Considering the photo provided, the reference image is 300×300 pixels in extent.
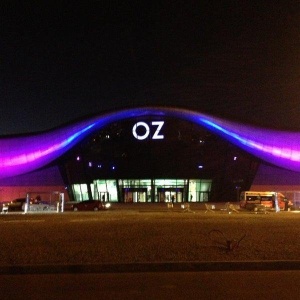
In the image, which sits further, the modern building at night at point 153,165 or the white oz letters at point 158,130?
the white oz letters at point 158,130

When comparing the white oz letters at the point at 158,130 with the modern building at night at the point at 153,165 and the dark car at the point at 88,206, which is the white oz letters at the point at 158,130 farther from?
the dark car at the point at 88,206

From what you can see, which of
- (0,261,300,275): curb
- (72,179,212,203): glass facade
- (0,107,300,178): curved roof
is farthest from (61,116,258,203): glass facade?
(0,261,300,275): curb

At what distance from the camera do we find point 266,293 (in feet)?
32.0

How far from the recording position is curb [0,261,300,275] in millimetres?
12836

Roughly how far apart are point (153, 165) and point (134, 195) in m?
4.69

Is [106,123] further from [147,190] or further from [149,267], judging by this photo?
[149,267]

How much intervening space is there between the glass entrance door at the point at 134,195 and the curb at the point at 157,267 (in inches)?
2226

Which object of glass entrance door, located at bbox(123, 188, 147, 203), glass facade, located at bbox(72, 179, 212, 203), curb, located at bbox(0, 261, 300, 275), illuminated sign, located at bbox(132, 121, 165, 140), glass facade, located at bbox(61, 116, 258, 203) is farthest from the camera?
glass entrance door, located at bbox(123, 188, 147, 203)

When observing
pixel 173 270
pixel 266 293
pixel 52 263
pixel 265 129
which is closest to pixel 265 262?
pixel 173 270

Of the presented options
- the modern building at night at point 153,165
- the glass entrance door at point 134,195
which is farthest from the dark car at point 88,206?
the glass entrance door at point 134,195

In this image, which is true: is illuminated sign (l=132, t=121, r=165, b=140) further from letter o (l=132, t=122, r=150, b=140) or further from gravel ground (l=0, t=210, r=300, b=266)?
gravel ground (l=0, t=210, r=300, b=266)

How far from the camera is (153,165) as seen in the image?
6875 cm

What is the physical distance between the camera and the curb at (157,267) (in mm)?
12836

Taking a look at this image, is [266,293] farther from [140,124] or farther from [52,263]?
[140,124]
